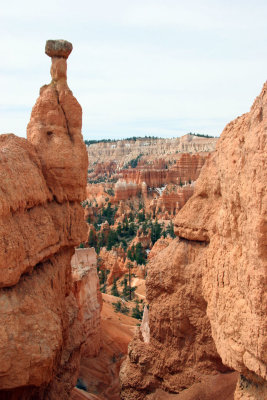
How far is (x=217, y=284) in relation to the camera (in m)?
5.86

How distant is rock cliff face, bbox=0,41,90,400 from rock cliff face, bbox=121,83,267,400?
6.20 ft

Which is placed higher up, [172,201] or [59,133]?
[59,133]

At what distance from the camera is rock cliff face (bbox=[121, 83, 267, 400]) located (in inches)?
179

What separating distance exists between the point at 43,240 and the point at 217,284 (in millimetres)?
3314

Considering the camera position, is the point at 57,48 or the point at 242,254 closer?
the point at 242,254

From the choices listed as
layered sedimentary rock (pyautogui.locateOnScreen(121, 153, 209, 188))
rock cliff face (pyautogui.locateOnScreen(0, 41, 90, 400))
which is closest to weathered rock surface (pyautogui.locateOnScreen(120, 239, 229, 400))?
rock cliff face (pyautogui.locateOnScreen(0, 41, 90, 400))

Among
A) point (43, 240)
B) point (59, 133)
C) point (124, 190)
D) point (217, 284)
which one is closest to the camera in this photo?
point (217, 284)

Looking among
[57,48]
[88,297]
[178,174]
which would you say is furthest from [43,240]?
[178,174]

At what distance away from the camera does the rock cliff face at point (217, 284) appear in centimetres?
Answer: 455

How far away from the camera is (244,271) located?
4902mm

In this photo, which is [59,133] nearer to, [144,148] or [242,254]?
[242,254]

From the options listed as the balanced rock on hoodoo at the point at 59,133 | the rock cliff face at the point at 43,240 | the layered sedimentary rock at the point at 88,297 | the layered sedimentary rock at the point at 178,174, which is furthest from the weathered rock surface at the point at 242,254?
the layered sedimentary rock at the point at 178,174

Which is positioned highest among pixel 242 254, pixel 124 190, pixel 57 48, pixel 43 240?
pixel 57 48

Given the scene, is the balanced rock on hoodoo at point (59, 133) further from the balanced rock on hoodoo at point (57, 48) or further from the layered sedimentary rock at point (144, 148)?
the layered sedimentary rock at point (144, 148)
